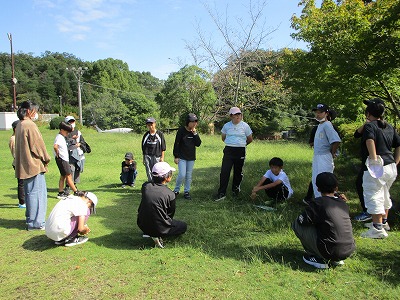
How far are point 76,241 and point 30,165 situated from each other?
1295mm

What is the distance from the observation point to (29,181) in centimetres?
461

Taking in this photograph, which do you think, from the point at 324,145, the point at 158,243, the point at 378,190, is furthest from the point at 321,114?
the point at 158,243

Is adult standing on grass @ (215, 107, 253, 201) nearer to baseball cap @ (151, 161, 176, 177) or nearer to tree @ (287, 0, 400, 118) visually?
tree @ (287, 0, 400, 118)

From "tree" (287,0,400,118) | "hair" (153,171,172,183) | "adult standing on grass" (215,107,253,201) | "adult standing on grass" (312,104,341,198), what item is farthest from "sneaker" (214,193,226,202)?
"tree" (287,0,400,118)

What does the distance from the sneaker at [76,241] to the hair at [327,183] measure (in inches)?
116

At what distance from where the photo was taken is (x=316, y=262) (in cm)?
347

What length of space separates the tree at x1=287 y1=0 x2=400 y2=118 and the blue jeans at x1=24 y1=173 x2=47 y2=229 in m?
5.66

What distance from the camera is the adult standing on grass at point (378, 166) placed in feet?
13.7

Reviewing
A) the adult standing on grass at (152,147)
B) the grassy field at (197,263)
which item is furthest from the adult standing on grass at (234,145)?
the adult standing on grass at (152,147)

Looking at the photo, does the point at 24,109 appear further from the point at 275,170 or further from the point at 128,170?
Result: the point at 275,170

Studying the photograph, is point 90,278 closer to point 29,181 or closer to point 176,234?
point 176,234

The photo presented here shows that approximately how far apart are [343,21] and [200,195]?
4566 millimetres

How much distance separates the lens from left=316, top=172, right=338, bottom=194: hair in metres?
3.50

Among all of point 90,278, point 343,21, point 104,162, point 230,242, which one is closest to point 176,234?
point 230,242
